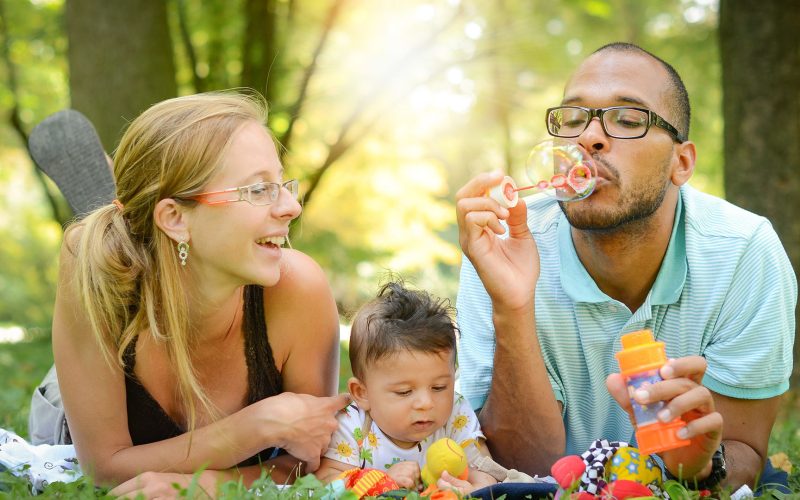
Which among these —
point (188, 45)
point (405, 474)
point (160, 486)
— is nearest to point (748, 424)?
point (405, 474)

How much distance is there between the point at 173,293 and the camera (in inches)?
116

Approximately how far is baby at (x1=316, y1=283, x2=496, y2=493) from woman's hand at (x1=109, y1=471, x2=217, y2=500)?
42 cm

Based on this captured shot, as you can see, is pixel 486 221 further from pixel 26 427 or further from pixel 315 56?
pixel 315 56

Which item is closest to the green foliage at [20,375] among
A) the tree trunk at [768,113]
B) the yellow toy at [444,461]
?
the yellow toy at [444,461]

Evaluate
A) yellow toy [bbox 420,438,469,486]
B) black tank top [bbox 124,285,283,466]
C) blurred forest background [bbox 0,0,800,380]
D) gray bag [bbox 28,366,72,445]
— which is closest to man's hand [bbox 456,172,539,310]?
yellow toy [bbox 420,438,469,486]

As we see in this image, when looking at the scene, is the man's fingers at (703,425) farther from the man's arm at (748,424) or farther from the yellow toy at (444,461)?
the yellow toy at (444,461)

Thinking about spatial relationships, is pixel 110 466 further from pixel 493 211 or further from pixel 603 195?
pixel 603 195

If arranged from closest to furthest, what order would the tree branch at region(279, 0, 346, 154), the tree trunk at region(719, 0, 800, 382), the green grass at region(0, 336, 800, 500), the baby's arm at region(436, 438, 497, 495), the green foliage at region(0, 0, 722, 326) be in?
the green grass at region(0, 336, 800, 500)
the baby's arm at region(436, 438, 497, 495)
the tree trunk at region(719, 0, 800, 382)
the tree branch at region(279, 0, 346, 154)
the green foliage at region(0, 0, 722, 326)

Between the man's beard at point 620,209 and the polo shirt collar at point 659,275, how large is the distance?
18cm

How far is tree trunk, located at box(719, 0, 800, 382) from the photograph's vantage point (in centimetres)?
571

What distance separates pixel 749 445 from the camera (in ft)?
9.54

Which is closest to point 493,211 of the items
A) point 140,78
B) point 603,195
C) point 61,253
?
point 603,195

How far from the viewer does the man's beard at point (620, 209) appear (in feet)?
10.1

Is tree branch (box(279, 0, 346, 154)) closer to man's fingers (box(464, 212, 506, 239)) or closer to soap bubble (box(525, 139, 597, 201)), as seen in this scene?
soap bubble (box(525, 139, 597, 201))
